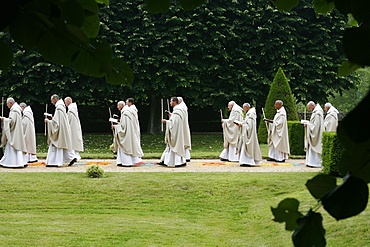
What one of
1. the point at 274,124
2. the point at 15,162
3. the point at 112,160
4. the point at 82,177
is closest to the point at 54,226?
the point at 82,177


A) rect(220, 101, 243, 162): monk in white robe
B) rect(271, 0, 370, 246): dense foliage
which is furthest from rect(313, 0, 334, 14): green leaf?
rect(220, 101, 243, 162): monk in white robe

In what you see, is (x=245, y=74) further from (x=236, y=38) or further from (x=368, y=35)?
(x=368, y=35)

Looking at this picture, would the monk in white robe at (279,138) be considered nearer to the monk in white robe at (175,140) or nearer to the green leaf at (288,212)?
the monk in white robe at (175,140)

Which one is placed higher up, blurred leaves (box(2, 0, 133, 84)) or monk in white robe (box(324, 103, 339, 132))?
blurred leaves (box(2, 0, 133, 84))

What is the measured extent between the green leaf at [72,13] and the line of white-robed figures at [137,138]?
1670 centimetres

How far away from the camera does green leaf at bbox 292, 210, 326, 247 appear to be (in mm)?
1039

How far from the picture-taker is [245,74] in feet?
97.5

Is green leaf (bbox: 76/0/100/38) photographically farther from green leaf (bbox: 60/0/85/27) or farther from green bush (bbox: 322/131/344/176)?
green bush (bbox: 322/131/344/176)

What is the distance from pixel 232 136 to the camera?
20.2 metres

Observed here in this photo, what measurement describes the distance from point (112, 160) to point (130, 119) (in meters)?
1.79

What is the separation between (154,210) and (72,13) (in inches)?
441

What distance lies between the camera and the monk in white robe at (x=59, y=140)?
17703mm

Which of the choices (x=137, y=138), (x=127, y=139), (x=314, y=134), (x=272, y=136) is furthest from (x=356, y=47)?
(x=272, y=136)

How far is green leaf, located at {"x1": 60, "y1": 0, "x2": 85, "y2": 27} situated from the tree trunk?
30.5m
